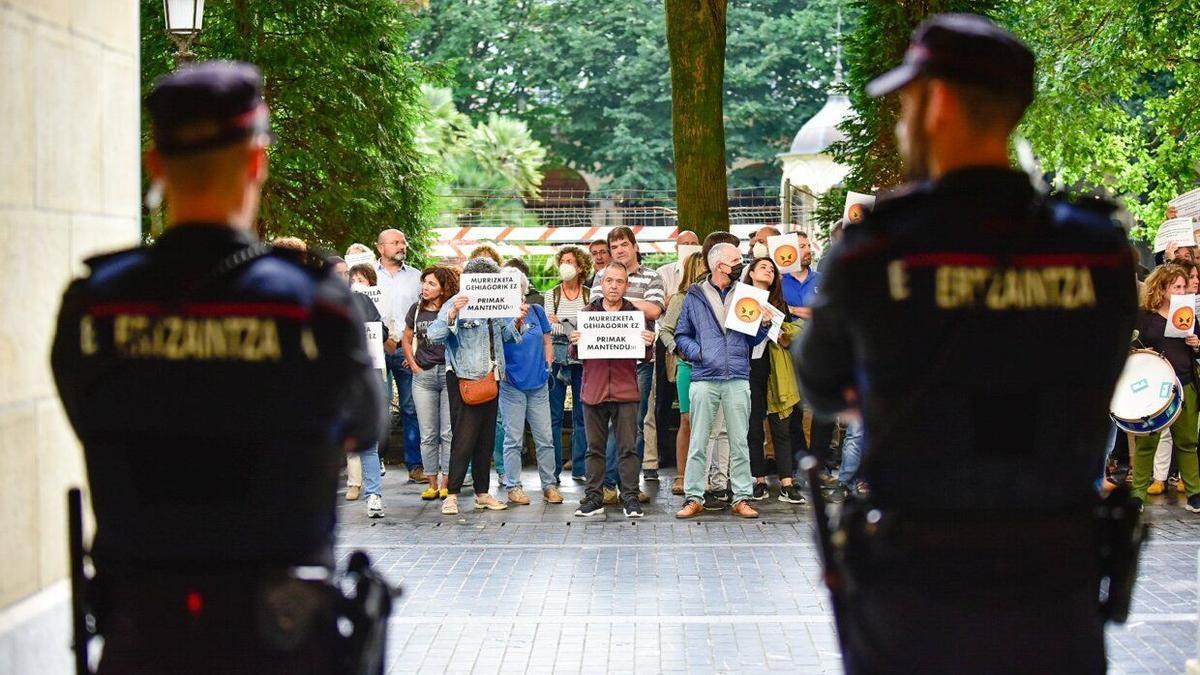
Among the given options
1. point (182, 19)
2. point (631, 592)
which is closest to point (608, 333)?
point (631, 592)

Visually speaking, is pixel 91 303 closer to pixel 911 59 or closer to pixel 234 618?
pixel 234 618

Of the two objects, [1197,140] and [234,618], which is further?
[1197,140]

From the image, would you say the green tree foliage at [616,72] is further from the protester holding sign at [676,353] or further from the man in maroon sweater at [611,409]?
the man in maroon sweater at [611,409]

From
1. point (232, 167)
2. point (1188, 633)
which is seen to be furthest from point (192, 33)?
point (232, 167)

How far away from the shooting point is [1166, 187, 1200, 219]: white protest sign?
52.9ft

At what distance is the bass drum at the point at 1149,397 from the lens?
41.4ft

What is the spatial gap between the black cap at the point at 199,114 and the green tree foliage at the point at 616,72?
54.9 metres

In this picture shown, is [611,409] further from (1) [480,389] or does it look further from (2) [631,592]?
(2) [631,592]

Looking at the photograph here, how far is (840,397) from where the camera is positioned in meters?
3.73

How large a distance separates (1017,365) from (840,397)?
0.39 meters

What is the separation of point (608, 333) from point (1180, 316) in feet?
14.1

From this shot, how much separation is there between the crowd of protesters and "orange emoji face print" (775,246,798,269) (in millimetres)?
163

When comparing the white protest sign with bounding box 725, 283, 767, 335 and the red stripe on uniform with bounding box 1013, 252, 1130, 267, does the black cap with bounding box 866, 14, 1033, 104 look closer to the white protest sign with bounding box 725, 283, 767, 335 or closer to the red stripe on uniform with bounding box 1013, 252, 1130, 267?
the red stripe on uniform with bounding box 1013, 252, 1130, 267

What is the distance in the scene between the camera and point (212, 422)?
138 inches
